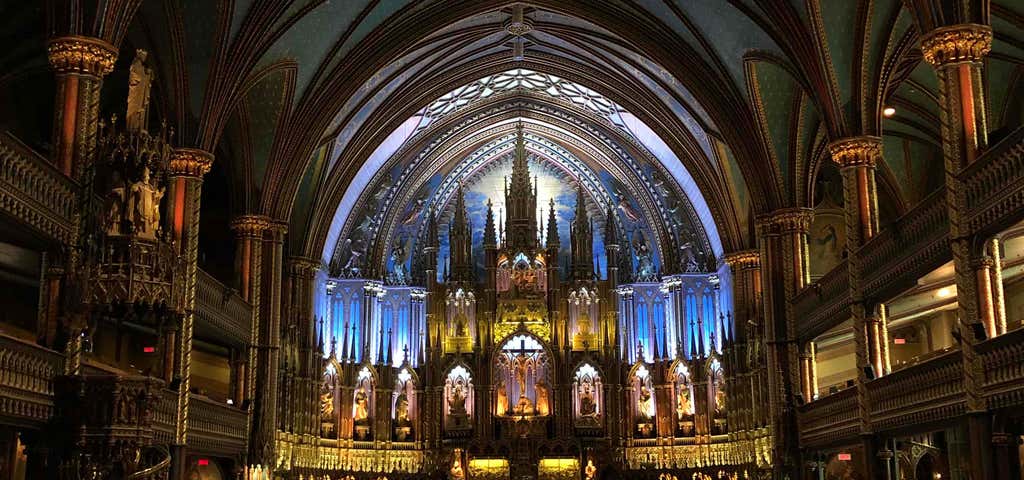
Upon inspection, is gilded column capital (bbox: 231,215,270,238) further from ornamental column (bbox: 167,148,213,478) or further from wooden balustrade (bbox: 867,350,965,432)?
wooden balustrade (bbox: 867,350,965,432)

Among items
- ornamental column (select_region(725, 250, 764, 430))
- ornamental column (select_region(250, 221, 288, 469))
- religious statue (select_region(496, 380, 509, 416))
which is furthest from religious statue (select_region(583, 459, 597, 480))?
ornamental column (select_region(250, 221, 288, 469))

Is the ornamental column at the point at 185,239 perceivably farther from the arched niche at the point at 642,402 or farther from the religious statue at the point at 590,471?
the arched niche at the point at 642,402

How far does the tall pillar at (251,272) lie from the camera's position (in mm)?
24500

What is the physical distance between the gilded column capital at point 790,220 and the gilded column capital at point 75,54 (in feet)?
50.9

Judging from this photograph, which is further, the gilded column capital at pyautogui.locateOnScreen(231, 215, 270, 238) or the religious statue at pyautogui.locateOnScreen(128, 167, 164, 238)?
the gilded column capital at pyautogui.locateOnScreen(231, 215, 270, 238)

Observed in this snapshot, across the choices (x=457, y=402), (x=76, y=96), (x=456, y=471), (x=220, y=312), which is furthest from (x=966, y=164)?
(x=456, y=471)

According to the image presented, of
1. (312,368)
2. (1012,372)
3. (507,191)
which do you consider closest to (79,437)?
Answer: (1012,372)

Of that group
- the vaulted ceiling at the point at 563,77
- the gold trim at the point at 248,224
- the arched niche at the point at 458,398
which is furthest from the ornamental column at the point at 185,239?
the arched niche at the point at 458,398

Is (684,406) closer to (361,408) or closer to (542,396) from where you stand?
(542,396)

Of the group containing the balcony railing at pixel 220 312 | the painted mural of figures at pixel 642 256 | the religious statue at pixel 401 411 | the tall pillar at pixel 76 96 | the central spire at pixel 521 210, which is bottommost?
the religious statue at pixel 401 411

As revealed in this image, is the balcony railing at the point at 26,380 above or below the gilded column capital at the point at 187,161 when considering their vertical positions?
below

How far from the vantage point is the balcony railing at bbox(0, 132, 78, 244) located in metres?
13.6

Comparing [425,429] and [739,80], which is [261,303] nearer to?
[425,429]

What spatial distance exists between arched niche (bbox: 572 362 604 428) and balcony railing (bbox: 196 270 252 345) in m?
11.8
